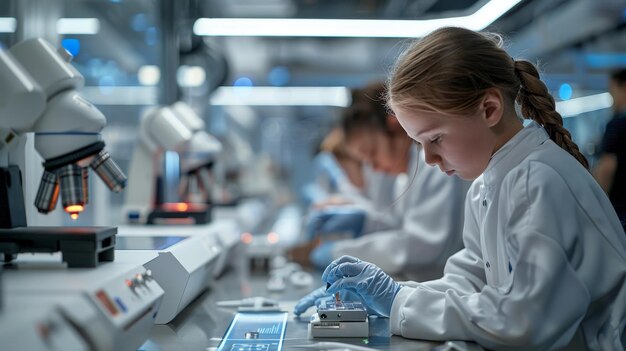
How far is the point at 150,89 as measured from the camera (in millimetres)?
3525

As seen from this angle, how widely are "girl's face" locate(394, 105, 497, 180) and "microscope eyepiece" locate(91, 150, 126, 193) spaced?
0.68m

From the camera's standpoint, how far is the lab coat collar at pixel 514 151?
137 cm

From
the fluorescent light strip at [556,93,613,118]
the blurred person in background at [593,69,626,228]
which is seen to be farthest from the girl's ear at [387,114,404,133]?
the fluorescent light strip at [556,93,613,118]

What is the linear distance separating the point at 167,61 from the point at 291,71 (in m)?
4.02

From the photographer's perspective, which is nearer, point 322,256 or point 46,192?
point 46,192

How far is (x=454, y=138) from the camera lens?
1.39m

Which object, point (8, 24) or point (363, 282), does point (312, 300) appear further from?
point (8, 24)

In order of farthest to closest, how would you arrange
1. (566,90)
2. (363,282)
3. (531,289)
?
(566,90) → (363,282) → (531,289)

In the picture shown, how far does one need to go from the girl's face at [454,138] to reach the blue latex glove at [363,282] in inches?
11.5

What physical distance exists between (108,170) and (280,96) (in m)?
4.02

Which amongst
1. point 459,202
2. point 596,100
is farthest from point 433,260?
point 596,100

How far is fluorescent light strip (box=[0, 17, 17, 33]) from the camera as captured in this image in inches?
66.4

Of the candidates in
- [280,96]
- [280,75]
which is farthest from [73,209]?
[280,75]

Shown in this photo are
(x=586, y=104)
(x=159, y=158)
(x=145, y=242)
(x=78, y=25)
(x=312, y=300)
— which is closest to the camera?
(x=312, y=300)
